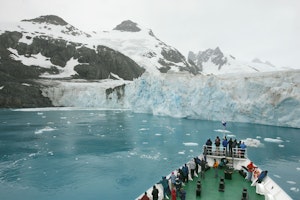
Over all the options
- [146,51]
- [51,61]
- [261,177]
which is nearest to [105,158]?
[261,177]

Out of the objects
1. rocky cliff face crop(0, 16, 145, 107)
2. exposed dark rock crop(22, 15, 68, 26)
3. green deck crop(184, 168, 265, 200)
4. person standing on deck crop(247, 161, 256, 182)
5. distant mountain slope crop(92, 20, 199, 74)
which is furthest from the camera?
exposed dark rock crop(22, 15, 68, 26)

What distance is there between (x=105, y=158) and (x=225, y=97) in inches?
1249

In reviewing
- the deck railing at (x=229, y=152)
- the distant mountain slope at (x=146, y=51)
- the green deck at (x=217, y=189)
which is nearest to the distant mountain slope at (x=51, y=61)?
the distant mountain slope at (x=146, y=51)

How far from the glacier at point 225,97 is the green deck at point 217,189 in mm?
32536

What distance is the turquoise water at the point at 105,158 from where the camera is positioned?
58.3 feet

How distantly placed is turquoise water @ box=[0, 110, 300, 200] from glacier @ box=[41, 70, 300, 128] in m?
5.17

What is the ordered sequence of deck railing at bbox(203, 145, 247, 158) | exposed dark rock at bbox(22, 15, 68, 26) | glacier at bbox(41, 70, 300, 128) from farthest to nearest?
exposed dark rock at bbox(22, 15, 68, 26), glacier at bbox(41, 70, 300, 128), deck railing at bbox(203, 145, 247, 158)

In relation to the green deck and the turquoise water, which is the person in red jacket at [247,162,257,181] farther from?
the turquoise water

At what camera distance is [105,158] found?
2533 cm

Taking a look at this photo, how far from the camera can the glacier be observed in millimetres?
44438

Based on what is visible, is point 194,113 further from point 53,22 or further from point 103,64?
point 53,22

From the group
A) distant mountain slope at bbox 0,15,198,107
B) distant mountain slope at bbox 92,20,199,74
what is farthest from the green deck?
distant mountain slope at bbox 92,20,199,74

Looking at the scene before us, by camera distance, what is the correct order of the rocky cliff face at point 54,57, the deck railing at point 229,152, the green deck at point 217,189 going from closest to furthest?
the green deck at point 217,189 → the deck railing at point 229,152 → the rocky cliff face at point 54,57

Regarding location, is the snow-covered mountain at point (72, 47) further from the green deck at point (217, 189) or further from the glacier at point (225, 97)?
the green deck at point (217, 189)
